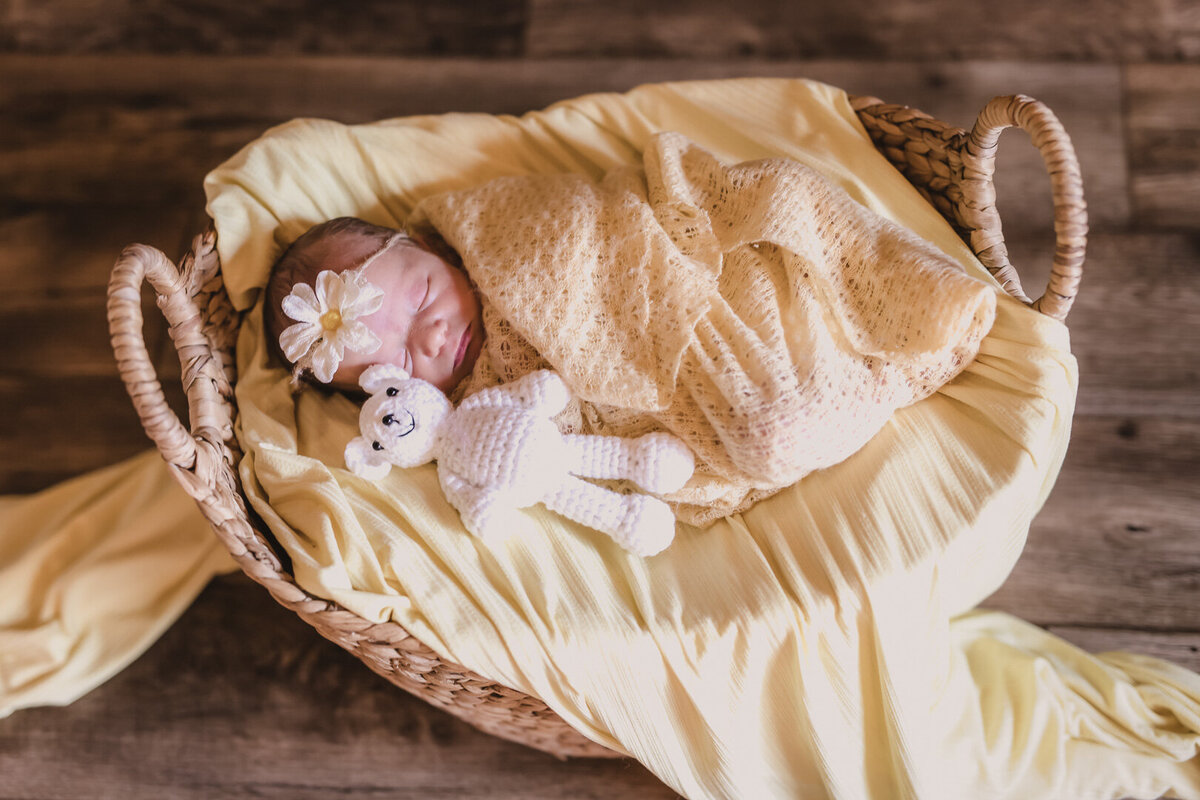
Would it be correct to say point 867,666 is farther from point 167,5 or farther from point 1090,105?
point 167,5

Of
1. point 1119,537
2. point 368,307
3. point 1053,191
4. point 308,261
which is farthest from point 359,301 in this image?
point 1119,537

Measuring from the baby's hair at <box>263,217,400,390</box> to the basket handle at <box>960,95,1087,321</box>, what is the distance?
28.1 inches

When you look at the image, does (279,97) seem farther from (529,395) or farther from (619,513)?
(619,513)

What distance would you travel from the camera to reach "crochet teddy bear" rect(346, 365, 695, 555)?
95 cm

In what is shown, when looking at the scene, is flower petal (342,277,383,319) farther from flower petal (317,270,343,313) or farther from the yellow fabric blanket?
the yellow fabric blanket

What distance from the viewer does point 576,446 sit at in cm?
101

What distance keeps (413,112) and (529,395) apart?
33.7 inches

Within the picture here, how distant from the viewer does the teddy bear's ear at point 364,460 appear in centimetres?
99

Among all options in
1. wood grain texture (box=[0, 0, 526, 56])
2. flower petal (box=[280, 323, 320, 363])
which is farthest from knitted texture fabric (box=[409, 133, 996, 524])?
wood grain texture (box=[0, 0, 526, 56])

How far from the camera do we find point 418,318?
3.48 feet

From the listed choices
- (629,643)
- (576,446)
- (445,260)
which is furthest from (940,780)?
(445,260)

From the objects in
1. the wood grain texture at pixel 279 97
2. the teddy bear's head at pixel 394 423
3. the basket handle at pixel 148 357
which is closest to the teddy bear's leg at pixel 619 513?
the teddy bear's head at pixel 394 423

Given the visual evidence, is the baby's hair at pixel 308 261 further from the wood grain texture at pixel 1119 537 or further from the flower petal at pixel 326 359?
A: the wood grain texture at pixel 1119 537

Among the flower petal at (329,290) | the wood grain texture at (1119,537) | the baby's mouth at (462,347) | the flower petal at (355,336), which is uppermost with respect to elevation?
the flower petal at (329,290)
